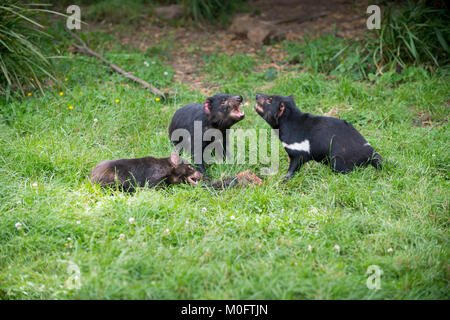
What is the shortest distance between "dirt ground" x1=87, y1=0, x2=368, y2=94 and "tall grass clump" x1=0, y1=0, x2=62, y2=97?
6.15 ft

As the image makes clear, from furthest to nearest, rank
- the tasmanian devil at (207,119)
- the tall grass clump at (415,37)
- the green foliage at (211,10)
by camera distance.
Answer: the green foliage at (211,10) → the tall grass clump at (415,37) → the tasmanian devil at (207,119)

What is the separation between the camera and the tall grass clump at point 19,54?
5.00 metres

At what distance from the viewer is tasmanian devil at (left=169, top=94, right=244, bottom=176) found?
421 cm

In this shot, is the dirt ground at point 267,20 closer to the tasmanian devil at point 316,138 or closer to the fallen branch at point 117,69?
the fallen branch at point 117,69

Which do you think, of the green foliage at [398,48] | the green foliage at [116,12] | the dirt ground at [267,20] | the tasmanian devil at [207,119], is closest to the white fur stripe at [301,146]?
the tasmanian devil at [207,119]

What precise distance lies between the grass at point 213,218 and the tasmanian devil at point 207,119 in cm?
24

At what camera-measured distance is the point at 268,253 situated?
2826 mm

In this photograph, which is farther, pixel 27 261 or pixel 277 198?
pixel 277 198

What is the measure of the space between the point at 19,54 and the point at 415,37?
481 centimetres

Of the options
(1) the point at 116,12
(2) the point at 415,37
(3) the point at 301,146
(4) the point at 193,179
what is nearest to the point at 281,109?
(3) the point at 301,146

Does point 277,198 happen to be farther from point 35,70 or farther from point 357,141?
point 35,70

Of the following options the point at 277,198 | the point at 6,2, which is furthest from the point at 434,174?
the point at 6,2

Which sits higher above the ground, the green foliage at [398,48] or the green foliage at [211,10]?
the green foliage at [211,10]

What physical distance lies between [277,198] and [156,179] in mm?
1048
